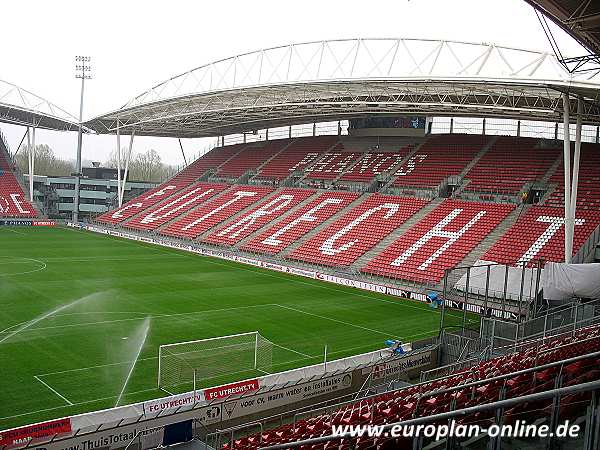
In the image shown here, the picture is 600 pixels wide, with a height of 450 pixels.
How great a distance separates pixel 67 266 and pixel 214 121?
Result: 24208mm

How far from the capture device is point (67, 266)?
117 feet

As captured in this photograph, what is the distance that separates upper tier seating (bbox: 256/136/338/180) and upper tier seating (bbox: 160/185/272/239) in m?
2.30

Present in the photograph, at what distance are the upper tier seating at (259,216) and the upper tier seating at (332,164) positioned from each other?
2.23 m

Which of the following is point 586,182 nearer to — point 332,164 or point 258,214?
point 332,164

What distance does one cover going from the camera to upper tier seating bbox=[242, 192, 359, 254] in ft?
144

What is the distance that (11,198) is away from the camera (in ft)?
205

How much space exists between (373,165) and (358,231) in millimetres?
11170

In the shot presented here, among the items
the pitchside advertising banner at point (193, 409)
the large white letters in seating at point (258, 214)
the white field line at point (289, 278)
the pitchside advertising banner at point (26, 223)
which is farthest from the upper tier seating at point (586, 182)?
the pitchside advertising banner at point (26, 223)

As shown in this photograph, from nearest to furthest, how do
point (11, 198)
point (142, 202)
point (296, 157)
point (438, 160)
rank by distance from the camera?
point (438, 160) < point (296, 157) < point (11, 198) < point (142, 202)

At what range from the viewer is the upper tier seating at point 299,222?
43844mm

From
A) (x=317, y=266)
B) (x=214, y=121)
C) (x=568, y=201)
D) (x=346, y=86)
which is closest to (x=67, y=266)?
(x=317, y=266)

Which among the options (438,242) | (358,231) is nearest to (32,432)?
(438,242)

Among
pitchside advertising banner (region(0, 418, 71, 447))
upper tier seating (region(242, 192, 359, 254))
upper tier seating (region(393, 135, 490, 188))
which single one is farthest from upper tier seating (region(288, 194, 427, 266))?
pitchside advertising banner (region(0, 418, 71, 447))

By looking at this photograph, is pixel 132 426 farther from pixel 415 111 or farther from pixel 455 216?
pixel 415 111
